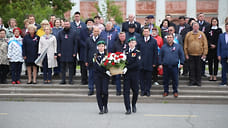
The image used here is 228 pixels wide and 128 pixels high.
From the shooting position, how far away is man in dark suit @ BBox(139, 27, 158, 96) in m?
12.0

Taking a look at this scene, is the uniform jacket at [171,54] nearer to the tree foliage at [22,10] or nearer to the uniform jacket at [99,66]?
the uniform jacket at [99,66]

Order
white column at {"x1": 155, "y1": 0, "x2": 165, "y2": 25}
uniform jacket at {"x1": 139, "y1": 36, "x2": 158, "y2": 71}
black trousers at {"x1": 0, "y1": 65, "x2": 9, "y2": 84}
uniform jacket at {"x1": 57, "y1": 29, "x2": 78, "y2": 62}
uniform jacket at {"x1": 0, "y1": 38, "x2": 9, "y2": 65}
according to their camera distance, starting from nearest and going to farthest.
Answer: uniform jacket at {"x1": 139, "y1": 36, "x2": 158, "y2": 71} → uniform jacket at {"x1": 57, "y1": 29, "x2": 78, "y2": 62} → uniform jacket at {"x1": 0, "y1": 38, "x2": 9, "y2": 65} → black trousers at {"x1": 0, "y1": 65, "x2": 9, "y2": 84} → white column at {"x1": 155, "y1": 0, "x2": 165, "y2": 25}

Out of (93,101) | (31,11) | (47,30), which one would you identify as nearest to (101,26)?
(47,30)

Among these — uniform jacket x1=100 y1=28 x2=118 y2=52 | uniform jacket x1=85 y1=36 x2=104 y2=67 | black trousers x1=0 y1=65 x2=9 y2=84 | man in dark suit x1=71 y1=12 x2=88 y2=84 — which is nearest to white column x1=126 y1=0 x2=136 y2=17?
man in dark suit x1=71 y1=12 x2=88 y2=84

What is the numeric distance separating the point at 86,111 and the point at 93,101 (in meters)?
1.80

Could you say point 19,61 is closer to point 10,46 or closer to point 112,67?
point 10,46

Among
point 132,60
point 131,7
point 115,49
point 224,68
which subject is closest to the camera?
point 132,60

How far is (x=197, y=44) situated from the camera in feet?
41.7

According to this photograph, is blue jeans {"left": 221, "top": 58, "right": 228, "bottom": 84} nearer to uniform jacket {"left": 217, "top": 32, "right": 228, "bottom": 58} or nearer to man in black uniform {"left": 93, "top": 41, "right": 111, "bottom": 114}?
uniform jacket {"left": 217, "top": 32, "right": 228, "bottom": 58}

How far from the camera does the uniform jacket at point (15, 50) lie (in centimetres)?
1349

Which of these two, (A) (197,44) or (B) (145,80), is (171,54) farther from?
(A) (197,44)

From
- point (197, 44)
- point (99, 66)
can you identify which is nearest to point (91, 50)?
point (99, 66)

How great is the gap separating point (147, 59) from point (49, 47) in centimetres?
417

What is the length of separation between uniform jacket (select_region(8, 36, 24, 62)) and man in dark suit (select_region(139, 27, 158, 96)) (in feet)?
16.8
